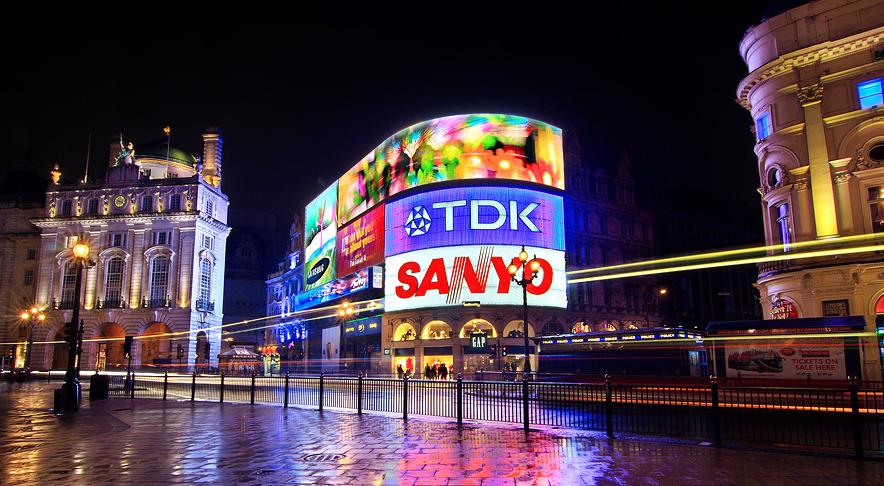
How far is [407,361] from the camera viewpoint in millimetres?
54156

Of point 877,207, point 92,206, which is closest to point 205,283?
point 92,206

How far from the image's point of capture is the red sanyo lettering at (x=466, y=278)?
5062 centimetres

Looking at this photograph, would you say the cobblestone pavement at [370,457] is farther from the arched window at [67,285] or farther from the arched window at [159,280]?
the arched window at [67,285]

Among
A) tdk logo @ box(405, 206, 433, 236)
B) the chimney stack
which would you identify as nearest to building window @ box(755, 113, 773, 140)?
tdk logo @ box(405, 206, 433, 236)

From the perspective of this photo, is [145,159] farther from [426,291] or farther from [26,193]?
[426,291]

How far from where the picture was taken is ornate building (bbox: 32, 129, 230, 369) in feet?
226

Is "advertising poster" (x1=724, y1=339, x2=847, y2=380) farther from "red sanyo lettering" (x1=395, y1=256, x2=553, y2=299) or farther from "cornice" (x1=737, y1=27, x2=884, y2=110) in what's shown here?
"red sanyo lettering" (x1=395, y1=256, x2=553, y2=299)

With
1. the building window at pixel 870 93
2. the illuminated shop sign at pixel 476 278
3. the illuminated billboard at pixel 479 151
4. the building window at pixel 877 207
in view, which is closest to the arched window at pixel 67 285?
the illuminated billboard at pixel 479 151

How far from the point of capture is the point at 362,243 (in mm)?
61844

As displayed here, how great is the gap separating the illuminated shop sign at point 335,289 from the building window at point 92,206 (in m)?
26.7

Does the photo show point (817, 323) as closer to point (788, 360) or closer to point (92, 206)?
point (788, 360)

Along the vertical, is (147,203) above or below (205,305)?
above

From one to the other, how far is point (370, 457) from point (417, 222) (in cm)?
4310

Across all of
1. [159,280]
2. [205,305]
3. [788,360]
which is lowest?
Result: [788,360]
